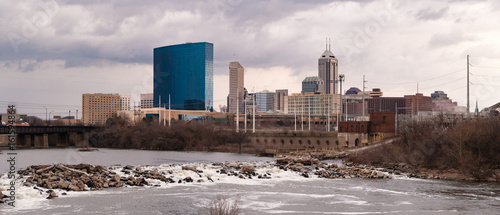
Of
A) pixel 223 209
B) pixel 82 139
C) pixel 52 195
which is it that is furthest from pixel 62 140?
pixel 223 209

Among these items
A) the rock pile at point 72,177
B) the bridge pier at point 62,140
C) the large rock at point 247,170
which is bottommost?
the bridge pier at point 62,140

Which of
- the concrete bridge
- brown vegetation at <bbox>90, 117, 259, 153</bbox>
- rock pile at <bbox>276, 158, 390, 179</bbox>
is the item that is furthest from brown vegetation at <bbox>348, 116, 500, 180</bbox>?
the concrete bridge

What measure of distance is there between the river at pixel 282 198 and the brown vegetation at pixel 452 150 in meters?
6.36

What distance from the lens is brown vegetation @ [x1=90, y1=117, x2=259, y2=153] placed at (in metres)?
111

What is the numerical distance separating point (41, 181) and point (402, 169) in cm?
4314

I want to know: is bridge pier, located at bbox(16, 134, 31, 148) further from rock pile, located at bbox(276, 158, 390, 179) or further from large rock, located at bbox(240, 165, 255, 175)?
large rock, located at bbox(240, 165, 255, 175)

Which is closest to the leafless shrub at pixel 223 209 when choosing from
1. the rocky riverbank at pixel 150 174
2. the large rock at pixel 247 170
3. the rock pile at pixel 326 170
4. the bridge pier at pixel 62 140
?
the rocky riverbank at pixel 150 174

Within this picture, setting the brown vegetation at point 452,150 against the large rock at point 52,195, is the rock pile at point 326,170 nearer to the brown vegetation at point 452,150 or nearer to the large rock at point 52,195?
the brown vegetation at point 452,150

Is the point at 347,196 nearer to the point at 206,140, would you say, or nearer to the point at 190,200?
the point at 190,200

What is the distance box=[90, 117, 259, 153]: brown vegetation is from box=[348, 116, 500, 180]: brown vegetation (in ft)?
113

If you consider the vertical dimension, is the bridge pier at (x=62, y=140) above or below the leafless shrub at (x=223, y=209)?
below

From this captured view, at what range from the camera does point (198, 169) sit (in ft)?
186

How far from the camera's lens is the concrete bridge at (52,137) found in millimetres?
123312

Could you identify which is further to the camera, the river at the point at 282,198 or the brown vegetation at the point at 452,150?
the brown vegetation at the point at 452,150
